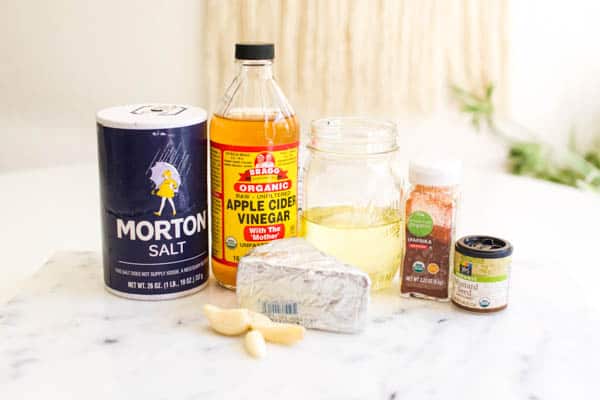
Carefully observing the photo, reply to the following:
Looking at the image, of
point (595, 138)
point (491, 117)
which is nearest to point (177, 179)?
point (491, 117)

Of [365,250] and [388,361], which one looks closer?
[388,361]

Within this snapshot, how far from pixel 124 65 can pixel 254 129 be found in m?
1.76

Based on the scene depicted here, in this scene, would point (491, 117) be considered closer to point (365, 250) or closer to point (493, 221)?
point (493, 221)

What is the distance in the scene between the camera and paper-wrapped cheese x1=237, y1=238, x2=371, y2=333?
0.88m

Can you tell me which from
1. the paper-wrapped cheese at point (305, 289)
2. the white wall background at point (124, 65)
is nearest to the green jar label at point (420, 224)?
the paper-wrapped cheese at point (305, 289)

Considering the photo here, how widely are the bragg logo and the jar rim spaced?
0.22ft

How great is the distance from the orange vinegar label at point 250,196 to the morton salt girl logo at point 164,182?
0.17 ft

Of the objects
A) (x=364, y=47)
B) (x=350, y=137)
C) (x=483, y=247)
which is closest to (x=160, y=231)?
(x=350, y=137)

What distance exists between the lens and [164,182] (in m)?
0.94

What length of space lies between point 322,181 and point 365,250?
0.33ft

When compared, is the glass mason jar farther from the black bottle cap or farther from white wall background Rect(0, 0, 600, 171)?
white wall background Rect(0, 0, 600, 171)

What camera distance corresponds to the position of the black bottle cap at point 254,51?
0.93 m

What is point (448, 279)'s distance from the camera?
3.20 ft

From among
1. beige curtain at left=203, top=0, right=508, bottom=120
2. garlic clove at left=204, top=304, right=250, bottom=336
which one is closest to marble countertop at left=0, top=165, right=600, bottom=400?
garlic clove at left=204, top=304, right=250, bottom=336
